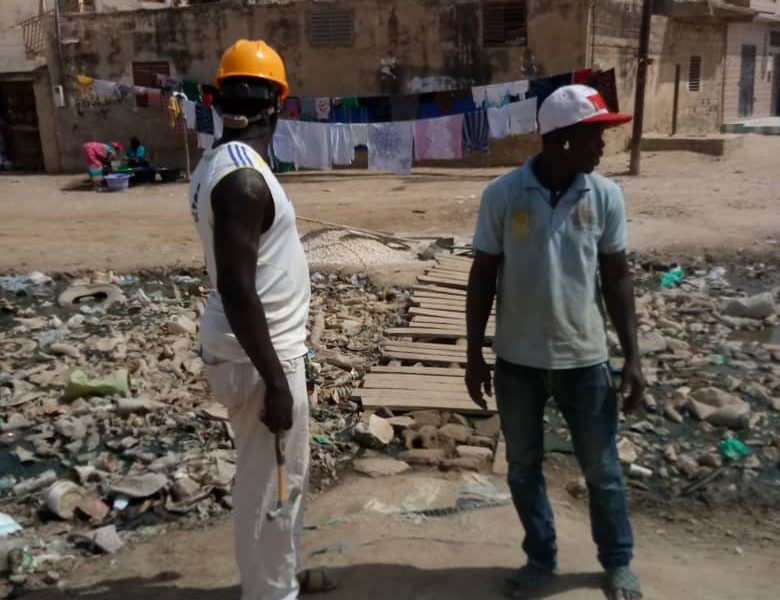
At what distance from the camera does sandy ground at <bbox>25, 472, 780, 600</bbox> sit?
2.70 m

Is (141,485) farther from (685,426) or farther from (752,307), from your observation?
(752,307)

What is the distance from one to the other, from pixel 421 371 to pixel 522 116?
958cm

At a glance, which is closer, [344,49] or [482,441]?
[482,441]

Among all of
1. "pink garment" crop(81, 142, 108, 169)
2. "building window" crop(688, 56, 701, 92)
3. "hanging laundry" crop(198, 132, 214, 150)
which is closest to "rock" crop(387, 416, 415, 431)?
"hanging laundry" crop(198, 132, 214, 150)

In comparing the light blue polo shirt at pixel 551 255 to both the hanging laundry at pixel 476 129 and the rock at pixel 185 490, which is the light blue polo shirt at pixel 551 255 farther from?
the hanging laundry at pixel 476 129

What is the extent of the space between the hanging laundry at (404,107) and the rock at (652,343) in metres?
9.99

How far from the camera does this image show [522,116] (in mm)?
14039

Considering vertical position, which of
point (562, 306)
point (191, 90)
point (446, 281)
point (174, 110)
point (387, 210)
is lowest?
point (446, 281)

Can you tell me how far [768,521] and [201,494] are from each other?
2676 mm

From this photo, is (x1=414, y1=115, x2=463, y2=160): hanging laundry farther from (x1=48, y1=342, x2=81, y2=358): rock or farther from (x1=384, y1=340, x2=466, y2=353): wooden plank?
(x1=48, y1=342, x2=81, y2=358): rock

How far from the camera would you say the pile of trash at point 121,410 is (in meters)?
3.82

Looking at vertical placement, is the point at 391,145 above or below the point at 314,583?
above

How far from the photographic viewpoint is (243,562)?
238 cm

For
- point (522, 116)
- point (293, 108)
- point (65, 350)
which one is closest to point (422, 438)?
point (65, 350)
